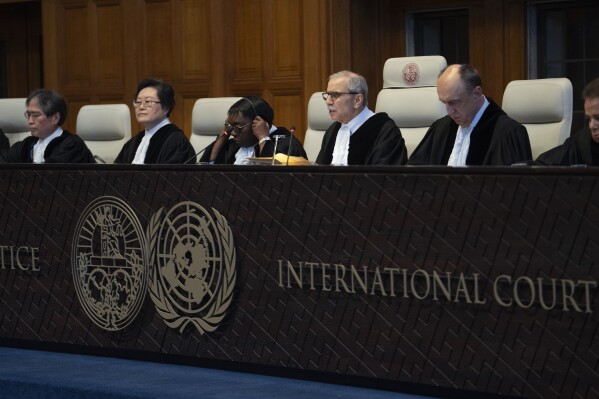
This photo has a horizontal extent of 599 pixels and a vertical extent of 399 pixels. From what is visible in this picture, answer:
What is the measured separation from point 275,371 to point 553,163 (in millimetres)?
1523

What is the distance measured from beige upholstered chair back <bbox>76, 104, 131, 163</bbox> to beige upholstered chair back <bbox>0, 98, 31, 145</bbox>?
26.1 inches

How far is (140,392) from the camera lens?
10.7 feet

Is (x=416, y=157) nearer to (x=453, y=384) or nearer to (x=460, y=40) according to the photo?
(x=453, y=384)

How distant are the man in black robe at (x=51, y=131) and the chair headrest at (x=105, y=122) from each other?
2.43 feet

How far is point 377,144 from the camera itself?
5.23 metres

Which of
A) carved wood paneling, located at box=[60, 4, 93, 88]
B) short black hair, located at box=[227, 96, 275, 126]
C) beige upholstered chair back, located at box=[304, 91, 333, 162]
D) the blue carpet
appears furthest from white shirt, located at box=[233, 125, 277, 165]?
carved wood paneling, located at box=[60, 4, 93, 88]

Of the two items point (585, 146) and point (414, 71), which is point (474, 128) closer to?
point (585, 146)

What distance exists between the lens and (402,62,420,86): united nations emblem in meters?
5.59

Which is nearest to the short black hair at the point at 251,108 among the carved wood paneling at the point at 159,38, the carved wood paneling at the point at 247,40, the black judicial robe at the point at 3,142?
the black judicial robe at the point at 3,142

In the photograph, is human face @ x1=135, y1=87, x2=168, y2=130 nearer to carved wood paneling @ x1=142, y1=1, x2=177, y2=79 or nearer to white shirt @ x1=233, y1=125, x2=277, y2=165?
→ white shirt @ x1=233, y1=125, x2=277, y2=165

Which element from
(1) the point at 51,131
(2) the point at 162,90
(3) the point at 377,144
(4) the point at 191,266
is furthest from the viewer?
(1) the point at 51,131

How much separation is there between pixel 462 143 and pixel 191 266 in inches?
64.7

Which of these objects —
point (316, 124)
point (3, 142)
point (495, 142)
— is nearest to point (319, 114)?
point (316, 124)

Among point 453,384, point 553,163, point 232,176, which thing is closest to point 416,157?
point 553,163
